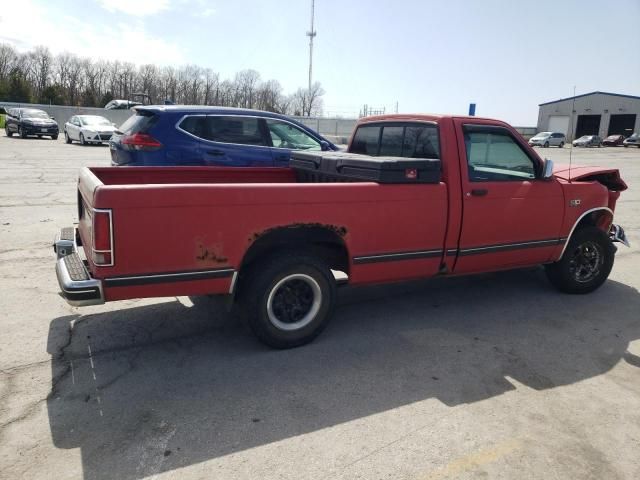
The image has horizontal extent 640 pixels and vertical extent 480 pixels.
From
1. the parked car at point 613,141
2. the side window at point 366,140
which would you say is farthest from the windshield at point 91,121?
the parked car at point 613,141

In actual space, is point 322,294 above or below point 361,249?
below

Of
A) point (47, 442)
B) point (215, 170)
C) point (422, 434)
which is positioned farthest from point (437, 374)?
point (215, 170)

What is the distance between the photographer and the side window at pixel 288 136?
25.3 ft

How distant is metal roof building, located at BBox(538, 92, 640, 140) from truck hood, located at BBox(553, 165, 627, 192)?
2477 inches

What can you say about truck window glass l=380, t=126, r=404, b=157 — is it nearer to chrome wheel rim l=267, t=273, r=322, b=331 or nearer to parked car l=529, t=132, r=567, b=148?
chrome wheel rim l=267, t=273, r=322, b=331

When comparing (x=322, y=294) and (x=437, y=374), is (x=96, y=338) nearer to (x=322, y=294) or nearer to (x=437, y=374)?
(x=322, y=294)

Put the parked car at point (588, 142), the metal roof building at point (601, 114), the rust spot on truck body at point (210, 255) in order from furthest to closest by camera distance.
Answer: the metal roof building at point (601, 114), the parked car at point (588, 142), the rust spot on truck body at point (210, 255)

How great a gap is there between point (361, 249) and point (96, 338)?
2.32 m

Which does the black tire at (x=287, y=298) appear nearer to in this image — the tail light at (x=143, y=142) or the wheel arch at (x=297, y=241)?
the wheel arch at (x=297, y=241)

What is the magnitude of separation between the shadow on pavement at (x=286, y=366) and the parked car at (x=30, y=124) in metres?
28.4

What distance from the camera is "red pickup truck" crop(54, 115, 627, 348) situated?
10.8ft

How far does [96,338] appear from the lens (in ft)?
13.5

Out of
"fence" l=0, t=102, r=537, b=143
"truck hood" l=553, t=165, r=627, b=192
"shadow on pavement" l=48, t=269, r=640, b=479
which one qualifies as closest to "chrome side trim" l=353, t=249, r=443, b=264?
"shadow on pavement" l=48, t=269, r=640, b=479

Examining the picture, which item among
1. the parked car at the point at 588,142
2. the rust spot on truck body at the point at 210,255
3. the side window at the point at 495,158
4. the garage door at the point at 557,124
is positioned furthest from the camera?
the garage door at the point at 557,124
